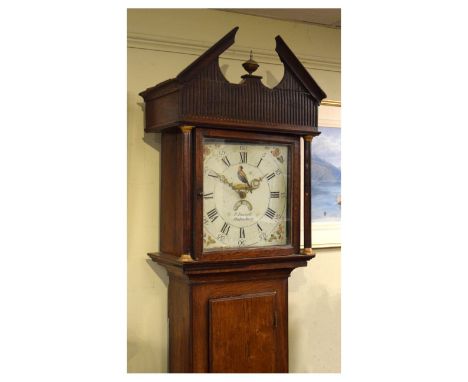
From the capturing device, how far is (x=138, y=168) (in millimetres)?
2340

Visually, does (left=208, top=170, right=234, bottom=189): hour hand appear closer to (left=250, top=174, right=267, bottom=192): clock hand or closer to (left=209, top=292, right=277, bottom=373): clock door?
(left=250, top=174, right=267, bottom=192): clock hand

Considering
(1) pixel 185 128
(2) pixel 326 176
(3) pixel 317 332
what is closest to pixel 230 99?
(1) pixel 185 128

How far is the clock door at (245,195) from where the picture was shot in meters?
2.05

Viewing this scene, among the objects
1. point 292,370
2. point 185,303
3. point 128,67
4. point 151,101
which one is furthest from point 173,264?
point 292,370

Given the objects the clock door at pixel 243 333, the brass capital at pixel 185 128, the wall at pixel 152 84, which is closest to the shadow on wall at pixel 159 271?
the wall at pixel 152 84

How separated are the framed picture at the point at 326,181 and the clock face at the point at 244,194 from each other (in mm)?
624

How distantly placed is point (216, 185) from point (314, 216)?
91 centimetres

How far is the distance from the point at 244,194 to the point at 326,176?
2.81 ft

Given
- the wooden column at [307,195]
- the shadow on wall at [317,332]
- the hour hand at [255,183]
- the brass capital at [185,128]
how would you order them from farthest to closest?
the shadow on wall at [317,332] → the wooden column at [307,195] → the hour hand at [255,183] → the brass capital at [185,128]

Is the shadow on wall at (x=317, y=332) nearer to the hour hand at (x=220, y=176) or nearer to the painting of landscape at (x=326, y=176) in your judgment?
the painting of landscape at (x=326, y=176)

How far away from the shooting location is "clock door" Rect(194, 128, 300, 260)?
6.74 feet

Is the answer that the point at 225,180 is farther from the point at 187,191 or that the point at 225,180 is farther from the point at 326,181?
the point at 326,181

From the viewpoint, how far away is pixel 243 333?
213 cm

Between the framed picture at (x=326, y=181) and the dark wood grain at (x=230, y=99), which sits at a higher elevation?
the dark wood grain at (x=230, y=99)
